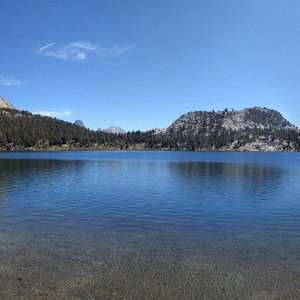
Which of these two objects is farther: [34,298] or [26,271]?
[26,271]

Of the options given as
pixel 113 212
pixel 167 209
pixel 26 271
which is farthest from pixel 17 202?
pixel 26 271

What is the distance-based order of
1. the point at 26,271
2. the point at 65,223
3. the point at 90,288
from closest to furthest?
1. the point at 90,288
2. the point at 26,271
3. the point at 65,223

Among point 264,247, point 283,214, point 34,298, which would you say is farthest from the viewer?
point 283,214

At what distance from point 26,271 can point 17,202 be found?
29.9 meters

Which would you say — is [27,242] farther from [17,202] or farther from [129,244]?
[17,202]

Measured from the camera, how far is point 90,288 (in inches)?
731

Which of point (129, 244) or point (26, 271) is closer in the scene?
point (26, 271)

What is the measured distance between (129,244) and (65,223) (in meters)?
10.8

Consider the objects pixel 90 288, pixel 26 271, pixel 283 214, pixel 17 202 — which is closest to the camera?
pixel 90 288

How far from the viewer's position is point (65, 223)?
35844 mm

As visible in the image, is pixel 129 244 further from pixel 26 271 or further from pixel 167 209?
pixel 167 209

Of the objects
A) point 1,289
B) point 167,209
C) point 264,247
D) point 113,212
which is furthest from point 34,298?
point 167,209

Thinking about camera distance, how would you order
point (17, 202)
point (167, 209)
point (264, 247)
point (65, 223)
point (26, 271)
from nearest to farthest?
1. point (26, 271)
2. point (264, 247)
3. point (65, 223)
4. point (167, 209)
5. point (17, 202)

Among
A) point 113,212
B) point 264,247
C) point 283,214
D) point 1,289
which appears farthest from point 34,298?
point 283,214
